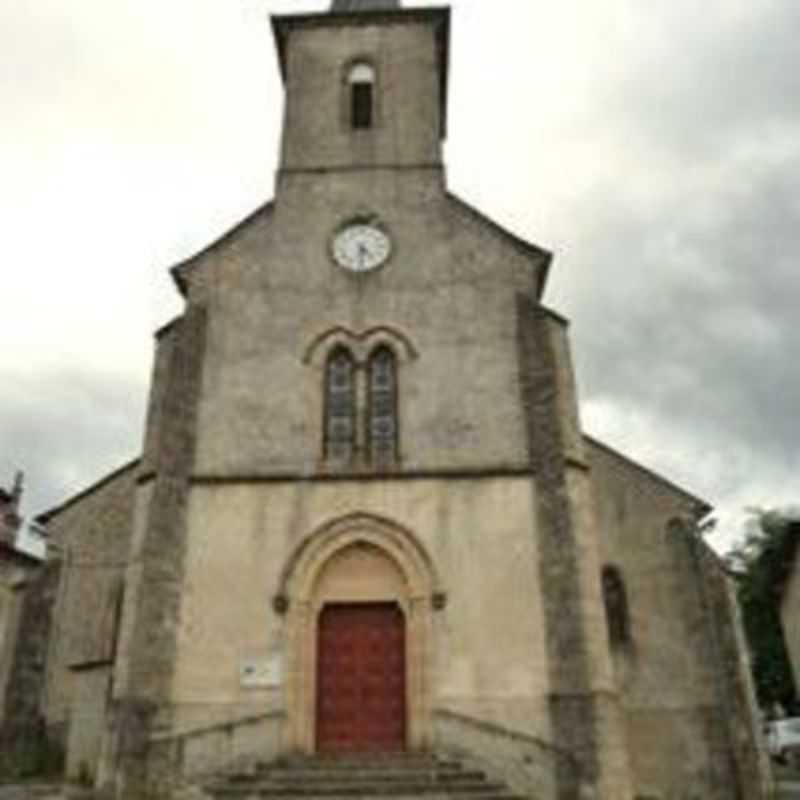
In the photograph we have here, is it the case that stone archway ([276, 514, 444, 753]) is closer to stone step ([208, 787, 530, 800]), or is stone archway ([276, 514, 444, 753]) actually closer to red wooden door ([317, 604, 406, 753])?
red wooden door ([317, 604, 406, 753])

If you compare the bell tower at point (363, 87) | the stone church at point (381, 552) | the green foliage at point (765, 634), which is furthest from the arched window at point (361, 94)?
the green foliage at point (765, 634)

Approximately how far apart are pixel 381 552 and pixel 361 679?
225 centimetres

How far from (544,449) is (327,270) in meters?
6.28

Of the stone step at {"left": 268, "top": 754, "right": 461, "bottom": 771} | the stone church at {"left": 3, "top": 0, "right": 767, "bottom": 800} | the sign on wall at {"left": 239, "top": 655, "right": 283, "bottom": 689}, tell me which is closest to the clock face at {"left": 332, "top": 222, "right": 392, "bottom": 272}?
the stone church at {"left": 3, "top": 0, "right": 767, "bottom": 800}

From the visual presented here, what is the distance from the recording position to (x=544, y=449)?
1725 centimetres

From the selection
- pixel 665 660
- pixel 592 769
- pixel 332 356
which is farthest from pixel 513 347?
pixel 592 769

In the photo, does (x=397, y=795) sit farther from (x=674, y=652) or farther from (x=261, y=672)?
(x=674, y=652)

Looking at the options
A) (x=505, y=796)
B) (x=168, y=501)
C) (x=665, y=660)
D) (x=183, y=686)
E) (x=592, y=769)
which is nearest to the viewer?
(x=505, y=796)

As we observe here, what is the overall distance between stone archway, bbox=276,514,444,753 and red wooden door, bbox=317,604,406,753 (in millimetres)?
209

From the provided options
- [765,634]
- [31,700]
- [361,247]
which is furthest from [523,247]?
[765,634]

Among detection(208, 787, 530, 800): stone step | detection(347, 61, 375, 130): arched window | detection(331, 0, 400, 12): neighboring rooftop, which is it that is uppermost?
detection(331, 0, 400, 12): neighboring rooftop

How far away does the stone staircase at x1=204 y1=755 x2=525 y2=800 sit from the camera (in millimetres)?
13492

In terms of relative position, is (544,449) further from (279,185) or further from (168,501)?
(279,185)

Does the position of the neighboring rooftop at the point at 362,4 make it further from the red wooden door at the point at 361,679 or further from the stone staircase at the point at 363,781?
the stone staircase at the point at 363,781
